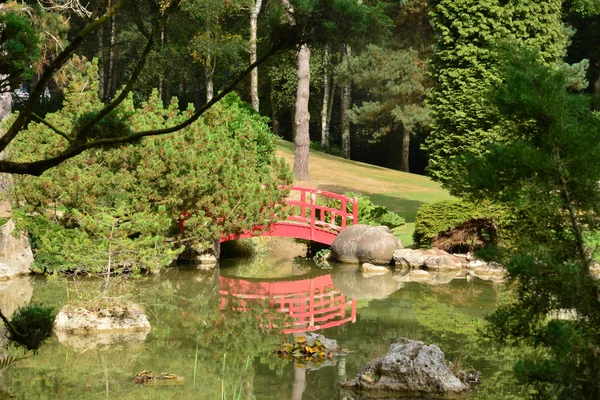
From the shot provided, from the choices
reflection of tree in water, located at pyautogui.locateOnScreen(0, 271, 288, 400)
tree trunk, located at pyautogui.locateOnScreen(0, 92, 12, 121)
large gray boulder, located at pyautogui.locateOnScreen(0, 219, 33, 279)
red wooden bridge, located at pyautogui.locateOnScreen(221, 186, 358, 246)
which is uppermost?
tree trunk, located at pyautogui.locateOnScreen(0, 92, 12, 121)

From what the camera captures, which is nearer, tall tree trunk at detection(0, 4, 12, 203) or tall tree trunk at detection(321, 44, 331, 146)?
tall tree trunk at detection(0, 4, 12, 203)

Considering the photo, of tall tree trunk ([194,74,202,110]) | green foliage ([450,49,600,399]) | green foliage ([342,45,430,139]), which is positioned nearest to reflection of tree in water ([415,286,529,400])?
green foliage ([450,49,600,399])

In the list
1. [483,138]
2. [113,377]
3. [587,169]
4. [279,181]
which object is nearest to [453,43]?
[483,138]

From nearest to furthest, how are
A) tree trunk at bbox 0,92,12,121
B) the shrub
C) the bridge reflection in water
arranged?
the bridge reflection in water
tree trunk at bbox 0,92,12,121
the shrub

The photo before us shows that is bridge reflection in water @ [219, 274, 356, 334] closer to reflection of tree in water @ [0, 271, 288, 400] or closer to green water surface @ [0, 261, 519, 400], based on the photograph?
green water surface @ [0, 261, 519, 400]

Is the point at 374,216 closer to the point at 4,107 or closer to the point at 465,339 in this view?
the point at 4,107

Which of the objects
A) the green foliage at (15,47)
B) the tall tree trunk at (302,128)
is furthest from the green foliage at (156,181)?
the green foliage at (15,47)

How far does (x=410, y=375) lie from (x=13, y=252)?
11.2 metres

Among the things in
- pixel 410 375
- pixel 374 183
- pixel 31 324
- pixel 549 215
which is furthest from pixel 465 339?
pixel 374 183

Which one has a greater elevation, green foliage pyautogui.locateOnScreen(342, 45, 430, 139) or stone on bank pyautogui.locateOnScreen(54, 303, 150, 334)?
green foliage pyautogui.locateOnScreen(342, 45, 430, 139)

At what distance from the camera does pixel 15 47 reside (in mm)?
5707

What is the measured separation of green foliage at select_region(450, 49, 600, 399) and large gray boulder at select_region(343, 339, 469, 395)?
11.9 ft

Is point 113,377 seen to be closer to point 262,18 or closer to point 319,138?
point 262,18

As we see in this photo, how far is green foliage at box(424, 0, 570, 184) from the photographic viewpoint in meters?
24.2
